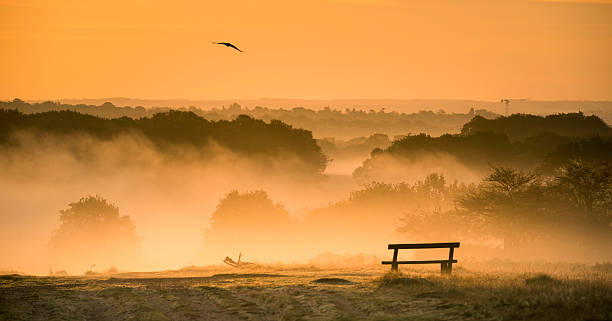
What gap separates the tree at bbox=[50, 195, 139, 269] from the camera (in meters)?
113

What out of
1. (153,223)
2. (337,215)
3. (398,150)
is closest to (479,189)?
(337,215)

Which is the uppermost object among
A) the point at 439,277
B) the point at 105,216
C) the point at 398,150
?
the point at 398,150

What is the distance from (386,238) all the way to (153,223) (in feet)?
254

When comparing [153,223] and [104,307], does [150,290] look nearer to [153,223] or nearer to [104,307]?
[104,307]

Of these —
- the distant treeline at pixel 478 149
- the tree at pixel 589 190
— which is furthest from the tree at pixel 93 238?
the distant treeline at pixel 478 149

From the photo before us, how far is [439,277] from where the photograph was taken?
136ft

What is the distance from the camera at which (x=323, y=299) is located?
36.5 meters

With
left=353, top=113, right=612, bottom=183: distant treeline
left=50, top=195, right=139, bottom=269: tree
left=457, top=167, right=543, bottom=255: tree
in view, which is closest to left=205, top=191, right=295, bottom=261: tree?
left=50, top=195, right=139, bottom=269: tree

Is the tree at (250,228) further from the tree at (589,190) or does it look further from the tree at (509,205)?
the tree at (589,190)

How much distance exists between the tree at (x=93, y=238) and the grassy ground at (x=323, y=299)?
69.7 metres

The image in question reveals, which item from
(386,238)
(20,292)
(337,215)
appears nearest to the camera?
(20,292)

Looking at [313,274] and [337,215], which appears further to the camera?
[337,215]

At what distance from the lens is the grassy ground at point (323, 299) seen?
101ft

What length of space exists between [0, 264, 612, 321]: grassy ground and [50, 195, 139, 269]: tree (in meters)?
69.7
